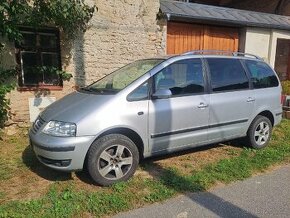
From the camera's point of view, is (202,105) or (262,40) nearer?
(202,105)

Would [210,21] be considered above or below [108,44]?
above

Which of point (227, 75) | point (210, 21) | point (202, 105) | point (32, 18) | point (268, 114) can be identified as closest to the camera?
point (202, 105)

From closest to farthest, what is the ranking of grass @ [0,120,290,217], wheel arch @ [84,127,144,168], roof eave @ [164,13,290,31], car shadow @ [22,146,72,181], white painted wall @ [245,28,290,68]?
grass @ [0,120,290,217]
wheel arch @ [84,127,144,168]
car shadow @ [22,146,72,181]
roof eave @ [164,13,290,31]
white painted wall @ [245,28,290,68]

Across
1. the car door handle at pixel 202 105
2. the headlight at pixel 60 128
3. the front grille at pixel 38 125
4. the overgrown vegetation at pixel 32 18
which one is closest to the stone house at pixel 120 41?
the overgrown vegetation at pixel 32 18

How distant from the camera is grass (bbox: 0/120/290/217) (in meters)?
3.58

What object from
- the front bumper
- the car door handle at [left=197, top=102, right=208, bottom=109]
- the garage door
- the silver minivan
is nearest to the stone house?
the garage door

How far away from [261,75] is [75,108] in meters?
3.54

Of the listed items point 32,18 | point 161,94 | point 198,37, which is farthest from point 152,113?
point 198,37

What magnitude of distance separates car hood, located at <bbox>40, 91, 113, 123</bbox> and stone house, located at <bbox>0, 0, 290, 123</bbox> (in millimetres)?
2991

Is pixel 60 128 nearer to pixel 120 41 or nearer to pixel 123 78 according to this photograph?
pixel 123 78

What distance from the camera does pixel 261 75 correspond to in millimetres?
5734

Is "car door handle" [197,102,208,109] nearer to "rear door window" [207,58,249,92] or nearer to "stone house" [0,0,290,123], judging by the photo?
"rear door window" [207,58,249,92]

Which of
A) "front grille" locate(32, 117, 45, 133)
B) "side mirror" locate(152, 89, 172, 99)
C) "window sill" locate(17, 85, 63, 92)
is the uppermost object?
"side mirror" locate(152, 89, 172, 99)

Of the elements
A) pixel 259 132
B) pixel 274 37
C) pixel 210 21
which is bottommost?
pixel 259 132
